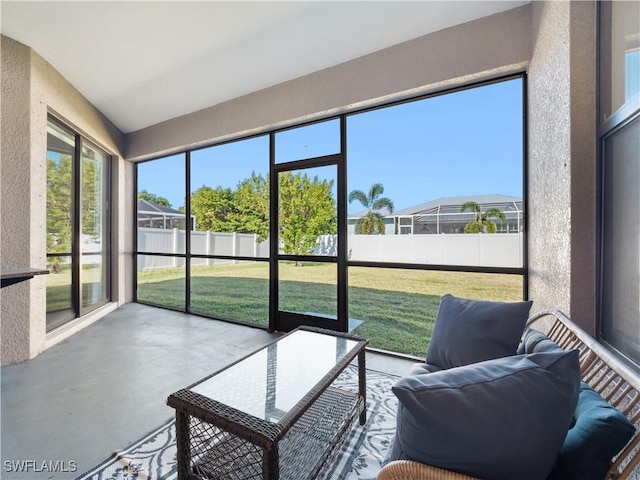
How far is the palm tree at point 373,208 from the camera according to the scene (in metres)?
3.19

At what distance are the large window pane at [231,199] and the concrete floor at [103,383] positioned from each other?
3.97 ft

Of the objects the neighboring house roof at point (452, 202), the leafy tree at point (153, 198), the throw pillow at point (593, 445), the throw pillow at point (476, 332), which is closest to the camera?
the throw pillow at point (593, 445)

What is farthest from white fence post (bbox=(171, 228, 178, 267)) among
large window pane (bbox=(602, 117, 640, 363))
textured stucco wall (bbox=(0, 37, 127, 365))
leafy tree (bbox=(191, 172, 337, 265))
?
large window pane (bbox=(602, 117, 640, 363))

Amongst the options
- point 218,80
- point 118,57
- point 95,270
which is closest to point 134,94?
point 118,57

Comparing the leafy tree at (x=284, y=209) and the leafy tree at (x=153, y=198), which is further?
the leafy tree at (x=153, y=198)

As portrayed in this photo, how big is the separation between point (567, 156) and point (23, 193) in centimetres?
471

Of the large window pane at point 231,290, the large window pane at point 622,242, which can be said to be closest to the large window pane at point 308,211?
the large window pane at point 231,290

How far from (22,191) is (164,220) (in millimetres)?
2165

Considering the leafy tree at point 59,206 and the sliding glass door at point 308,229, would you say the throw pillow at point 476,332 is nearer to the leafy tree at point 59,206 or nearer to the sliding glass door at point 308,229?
A: the sliding glass door at point 308,229

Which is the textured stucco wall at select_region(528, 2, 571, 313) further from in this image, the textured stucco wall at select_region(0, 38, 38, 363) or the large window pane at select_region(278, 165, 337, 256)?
the textured stucco wall at select_region(0, 38, 38, 363)

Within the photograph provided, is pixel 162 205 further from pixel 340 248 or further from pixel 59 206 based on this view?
pixel 340 248

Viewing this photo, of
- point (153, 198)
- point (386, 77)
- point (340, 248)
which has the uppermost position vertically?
point (386, 77)

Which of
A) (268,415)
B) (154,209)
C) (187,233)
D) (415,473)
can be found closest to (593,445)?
(415,473)

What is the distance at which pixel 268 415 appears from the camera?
128cm
